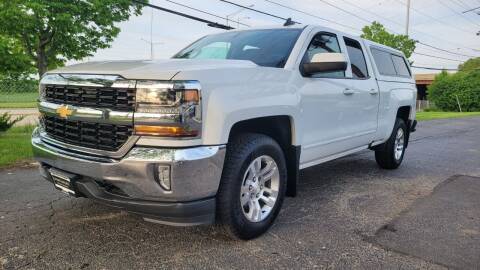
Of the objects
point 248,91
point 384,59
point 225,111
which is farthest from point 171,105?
point 384,59

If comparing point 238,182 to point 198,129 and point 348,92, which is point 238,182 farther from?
point 348,92

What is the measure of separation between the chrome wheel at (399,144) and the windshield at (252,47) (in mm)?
3229

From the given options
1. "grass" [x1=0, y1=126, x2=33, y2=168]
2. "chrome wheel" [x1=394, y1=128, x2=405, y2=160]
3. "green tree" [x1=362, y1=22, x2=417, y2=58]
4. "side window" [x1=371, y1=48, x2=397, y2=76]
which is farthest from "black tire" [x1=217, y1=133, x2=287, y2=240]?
"green tree" [x1=362, y1=22, x2=417, y2=58]

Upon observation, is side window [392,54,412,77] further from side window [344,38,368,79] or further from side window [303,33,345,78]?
side window [303,33,345,78]

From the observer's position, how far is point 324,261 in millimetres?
3242

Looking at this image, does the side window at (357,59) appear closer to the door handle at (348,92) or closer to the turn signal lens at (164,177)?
the door handle at (348,92)

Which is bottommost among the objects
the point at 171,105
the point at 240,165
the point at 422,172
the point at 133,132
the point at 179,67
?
the point at 422,172

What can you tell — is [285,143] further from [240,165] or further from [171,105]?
[171,105]

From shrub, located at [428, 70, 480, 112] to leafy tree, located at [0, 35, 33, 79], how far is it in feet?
131

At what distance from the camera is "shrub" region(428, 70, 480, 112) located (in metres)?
41.9

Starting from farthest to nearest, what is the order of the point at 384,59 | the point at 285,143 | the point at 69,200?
the point at 384,59 → the point at 69,200 → the point at 285,143

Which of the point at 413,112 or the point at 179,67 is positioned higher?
the point at 179,67

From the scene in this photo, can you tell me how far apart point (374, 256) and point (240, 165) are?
49.8 inches

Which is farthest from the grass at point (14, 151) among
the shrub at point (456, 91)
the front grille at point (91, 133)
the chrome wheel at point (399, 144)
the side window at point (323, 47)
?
the shrub at point (456, 91)
